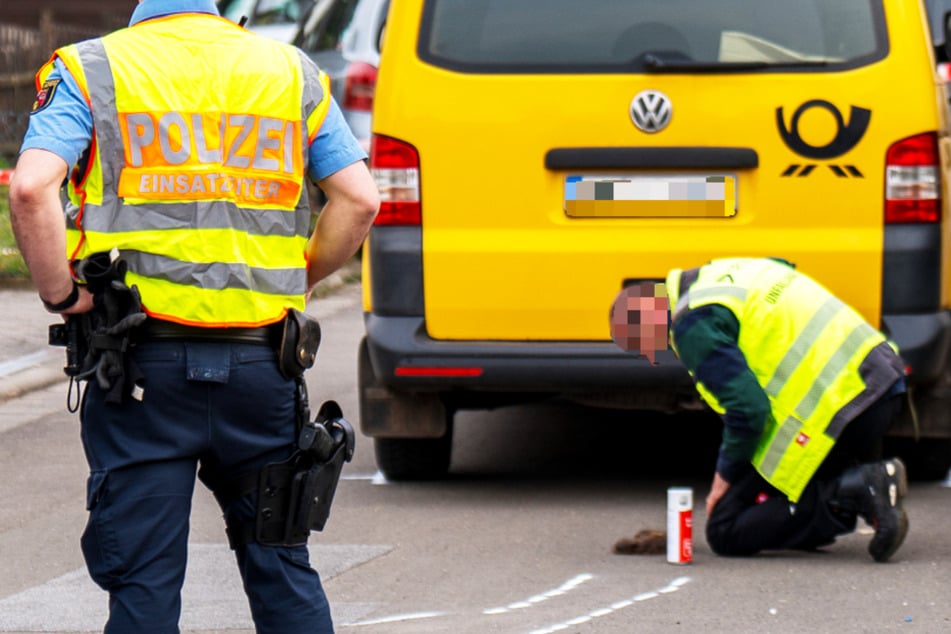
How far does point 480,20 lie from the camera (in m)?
6.73

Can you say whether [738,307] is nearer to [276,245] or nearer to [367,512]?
[367,512]

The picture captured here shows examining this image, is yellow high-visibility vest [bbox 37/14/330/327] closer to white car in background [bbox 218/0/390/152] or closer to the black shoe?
the black shoe

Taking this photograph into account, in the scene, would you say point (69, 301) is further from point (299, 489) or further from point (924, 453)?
point (924, 453)

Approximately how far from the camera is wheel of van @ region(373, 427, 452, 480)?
7258 mm

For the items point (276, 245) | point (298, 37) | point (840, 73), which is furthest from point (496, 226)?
point (298, 37)

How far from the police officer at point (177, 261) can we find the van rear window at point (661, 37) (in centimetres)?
276

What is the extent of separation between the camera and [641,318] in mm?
6328

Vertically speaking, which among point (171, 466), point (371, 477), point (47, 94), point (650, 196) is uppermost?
point (47, 94)

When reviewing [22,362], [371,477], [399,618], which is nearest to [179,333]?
[399,618]

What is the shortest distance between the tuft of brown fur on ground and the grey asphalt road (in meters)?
0.07

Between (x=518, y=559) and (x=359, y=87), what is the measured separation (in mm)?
8306

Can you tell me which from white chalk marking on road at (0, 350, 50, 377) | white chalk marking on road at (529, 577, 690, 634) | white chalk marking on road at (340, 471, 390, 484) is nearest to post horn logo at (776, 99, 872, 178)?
white chalk marking on road at (529, 577, 690, 634)

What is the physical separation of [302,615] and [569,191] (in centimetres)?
294

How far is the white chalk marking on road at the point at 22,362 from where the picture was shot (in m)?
10.0
